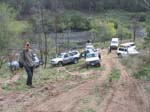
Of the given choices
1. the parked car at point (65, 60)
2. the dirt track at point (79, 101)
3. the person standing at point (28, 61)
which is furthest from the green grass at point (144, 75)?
the parked car at point (65, 60)

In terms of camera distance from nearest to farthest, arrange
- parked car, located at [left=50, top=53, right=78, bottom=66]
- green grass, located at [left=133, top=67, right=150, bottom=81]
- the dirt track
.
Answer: the dirt track, green grass, located at [left=133, top=67, right=150, bottom=81], parked car, located at [left=50, top=53, right=78, bottom=66]

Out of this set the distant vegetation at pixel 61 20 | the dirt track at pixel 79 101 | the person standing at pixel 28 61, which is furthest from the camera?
the distant vegetation at pixel 61 20

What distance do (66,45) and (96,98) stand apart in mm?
64955

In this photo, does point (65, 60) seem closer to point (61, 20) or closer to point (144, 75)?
point (144, 75)

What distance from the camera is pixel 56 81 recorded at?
1373 cm

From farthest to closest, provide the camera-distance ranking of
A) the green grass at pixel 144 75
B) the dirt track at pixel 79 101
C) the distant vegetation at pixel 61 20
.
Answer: the distant vegetation at pixel 61 20 < the green grass at pixel 144 75 < the dirt track at pixel 79 101

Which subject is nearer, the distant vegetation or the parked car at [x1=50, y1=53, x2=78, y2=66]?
the parked car at [x1=50, y1=53, x2=78, y2=66]

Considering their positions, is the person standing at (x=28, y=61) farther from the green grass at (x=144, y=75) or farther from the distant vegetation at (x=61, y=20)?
the distant vegetation at (x=61, y=20)

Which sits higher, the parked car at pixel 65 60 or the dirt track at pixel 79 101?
the dirt track at pixel 79 101

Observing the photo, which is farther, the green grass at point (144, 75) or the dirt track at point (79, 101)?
the green grass at point (144, 75)

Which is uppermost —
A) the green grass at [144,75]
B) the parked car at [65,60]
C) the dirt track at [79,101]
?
the dirt track at [79,101]

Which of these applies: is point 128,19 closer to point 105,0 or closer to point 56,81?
point 105,0

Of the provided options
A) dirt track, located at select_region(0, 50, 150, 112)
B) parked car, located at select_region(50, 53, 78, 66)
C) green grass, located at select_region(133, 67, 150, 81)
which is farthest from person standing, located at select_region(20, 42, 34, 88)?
parked car, located at select_region(50, 53, 78, 66)

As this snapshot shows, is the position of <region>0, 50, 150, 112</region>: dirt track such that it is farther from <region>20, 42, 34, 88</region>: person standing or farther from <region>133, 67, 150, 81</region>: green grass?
<region>133, 67, 150, 81</region>: green grass
